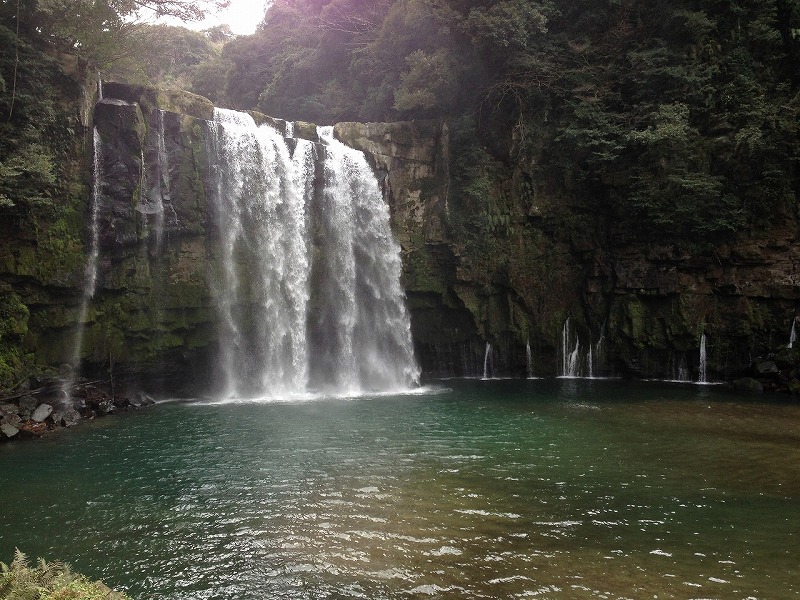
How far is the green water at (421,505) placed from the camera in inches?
292

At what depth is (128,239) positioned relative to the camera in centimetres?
2003

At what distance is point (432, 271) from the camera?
87.0 feet

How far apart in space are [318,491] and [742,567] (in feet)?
22.6

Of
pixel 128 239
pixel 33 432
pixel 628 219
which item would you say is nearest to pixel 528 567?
pixel 33 432

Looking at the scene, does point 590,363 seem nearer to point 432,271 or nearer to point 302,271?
point 432,271

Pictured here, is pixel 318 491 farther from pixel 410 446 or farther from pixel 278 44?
pixel 278 44

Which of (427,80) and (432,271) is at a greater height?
(427,80)

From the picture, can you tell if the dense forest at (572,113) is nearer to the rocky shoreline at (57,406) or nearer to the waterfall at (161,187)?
the waterfall at (161,187)

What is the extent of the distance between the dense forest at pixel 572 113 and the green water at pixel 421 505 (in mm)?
9408

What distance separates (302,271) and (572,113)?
14.0m

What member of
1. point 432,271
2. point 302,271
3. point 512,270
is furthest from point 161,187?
point 512,270

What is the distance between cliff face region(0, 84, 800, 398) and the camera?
62.8 ft

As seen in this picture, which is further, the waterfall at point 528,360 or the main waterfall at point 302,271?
the waterfall at point 528,360

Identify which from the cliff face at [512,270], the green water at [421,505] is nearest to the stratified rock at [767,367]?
the cliff face at [512,270]
